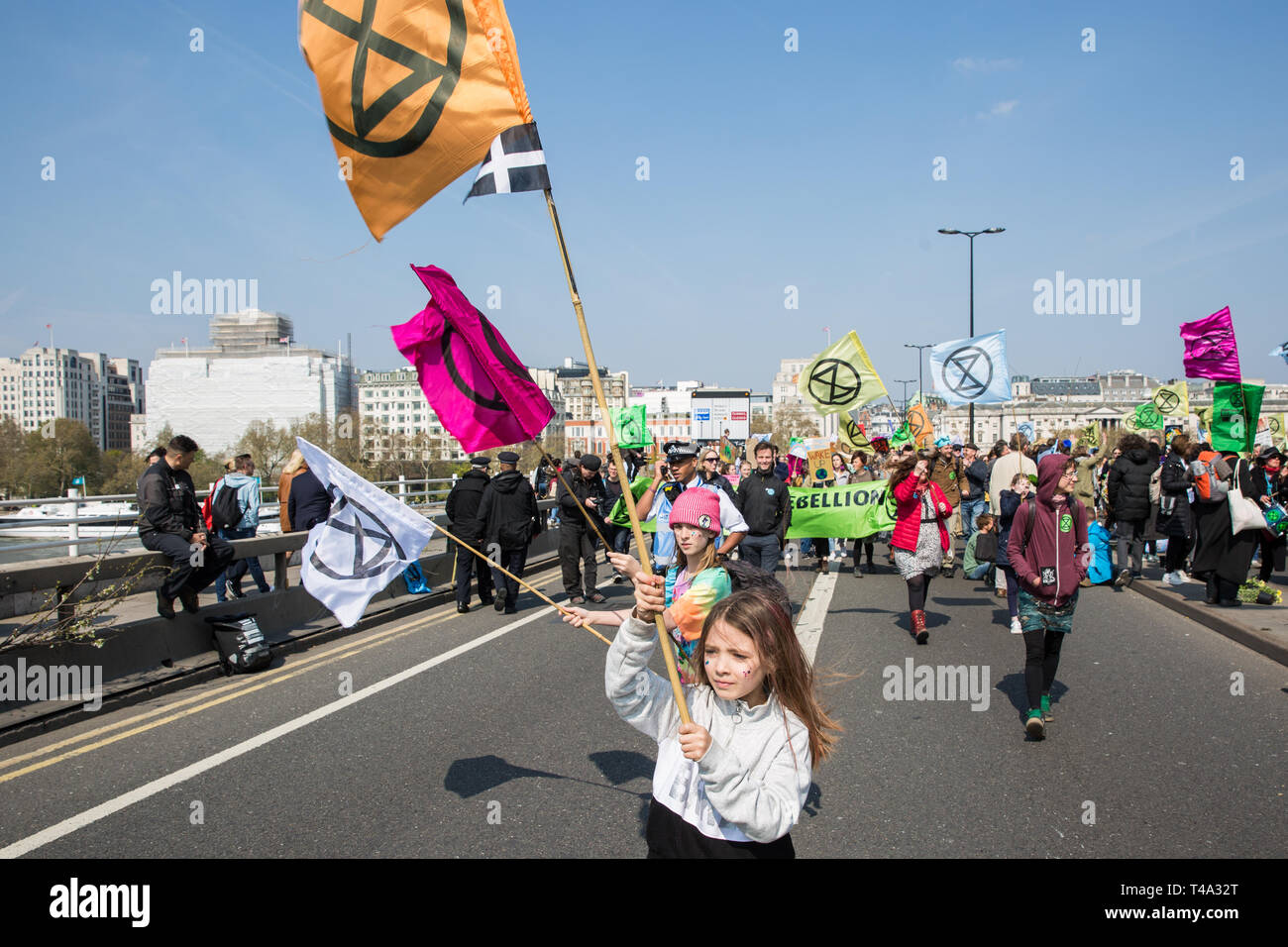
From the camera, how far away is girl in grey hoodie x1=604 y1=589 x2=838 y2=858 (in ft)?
8.25

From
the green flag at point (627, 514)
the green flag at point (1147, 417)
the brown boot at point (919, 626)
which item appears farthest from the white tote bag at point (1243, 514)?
the green flag at point (1147, 417)

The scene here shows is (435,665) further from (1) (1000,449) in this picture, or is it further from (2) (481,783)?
(1) (1000,449)

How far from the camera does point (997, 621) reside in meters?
10.5

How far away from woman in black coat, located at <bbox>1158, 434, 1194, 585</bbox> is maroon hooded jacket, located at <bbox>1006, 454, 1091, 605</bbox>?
7.86 metres

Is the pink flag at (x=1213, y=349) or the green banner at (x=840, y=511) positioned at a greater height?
the pink flag at (x=1213, y=349)

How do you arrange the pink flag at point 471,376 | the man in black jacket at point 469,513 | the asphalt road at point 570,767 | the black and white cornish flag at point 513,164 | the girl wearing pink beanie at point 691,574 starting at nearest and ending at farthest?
the black and white cornish flag at point 513,164, the girl wearing pink beanie at point 691,574, the asphalt road at point 570,767, the pink flag at point 471,376, the man in black jacket at point 469,513

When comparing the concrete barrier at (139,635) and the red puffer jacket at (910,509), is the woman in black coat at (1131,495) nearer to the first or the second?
the red puffer jacket at (910,509)

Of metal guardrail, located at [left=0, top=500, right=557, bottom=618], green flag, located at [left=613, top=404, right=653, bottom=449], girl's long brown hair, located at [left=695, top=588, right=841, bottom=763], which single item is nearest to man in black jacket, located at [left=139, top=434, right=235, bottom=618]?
metal guardrail, located at [left=0, top=500, right=557, bottom=618]

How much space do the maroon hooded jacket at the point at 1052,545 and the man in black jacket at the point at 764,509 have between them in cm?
397

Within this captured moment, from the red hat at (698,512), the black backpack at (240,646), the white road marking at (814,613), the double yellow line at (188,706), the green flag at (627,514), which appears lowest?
the white road marking at (814,613)

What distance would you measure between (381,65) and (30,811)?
402 cm

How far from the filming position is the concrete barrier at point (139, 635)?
21.2 ft
